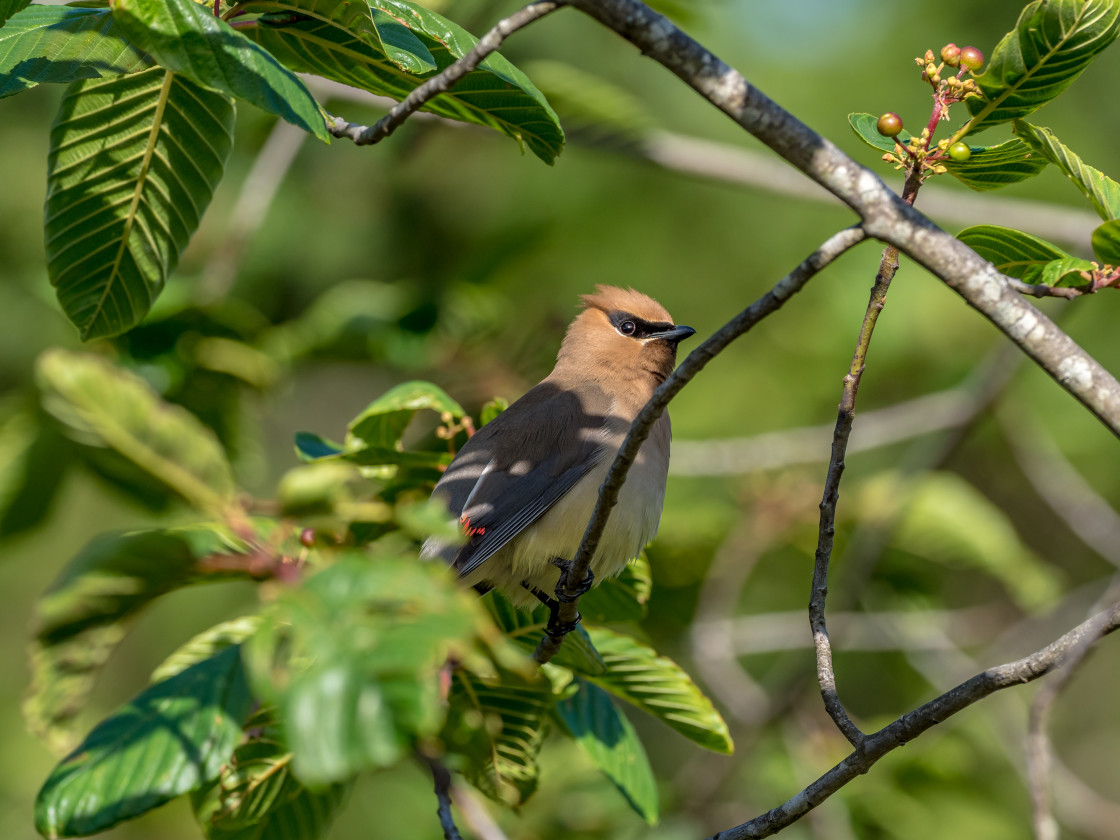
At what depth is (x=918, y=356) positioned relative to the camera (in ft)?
23.3

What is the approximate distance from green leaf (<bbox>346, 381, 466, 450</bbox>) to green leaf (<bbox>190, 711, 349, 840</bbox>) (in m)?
0.91

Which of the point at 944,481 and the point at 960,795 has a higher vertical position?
the point at 944,481

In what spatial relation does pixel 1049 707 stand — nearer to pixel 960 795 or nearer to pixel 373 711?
pixel 373 711

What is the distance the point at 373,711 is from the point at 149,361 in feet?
13.0

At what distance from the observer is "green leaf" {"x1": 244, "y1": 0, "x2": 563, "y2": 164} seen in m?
2.53

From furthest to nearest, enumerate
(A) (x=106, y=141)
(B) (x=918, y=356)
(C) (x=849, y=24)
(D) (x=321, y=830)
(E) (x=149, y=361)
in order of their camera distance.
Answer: (C) (x=849, y=24)
(B) (x=918, y=356)
(E) (x=149, y=361)
(D) (x=321, y=830)
(A) (x=106, y=141)

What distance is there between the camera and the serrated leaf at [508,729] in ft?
10.9

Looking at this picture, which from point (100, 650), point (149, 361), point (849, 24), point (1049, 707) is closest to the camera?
point (1049, 707)

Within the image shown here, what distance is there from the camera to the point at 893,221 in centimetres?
202

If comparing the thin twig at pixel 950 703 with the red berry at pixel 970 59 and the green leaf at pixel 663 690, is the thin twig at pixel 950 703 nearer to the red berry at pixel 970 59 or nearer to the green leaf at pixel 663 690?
the green leaf at pixel 663 690

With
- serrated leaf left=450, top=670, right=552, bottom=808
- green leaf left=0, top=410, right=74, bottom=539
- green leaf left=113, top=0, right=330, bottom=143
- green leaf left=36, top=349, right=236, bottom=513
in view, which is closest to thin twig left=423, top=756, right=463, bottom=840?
serrated leaf left=450, top=670, right=552, bottom=808

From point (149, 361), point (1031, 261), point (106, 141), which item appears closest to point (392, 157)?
point (149, 361)

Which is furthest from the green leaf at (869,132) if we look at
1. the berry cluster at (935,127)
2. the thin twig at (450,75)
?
the thin twig at (450,75)

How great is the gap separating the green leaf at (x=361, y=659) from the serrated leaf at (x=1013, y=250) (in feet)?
4.88
